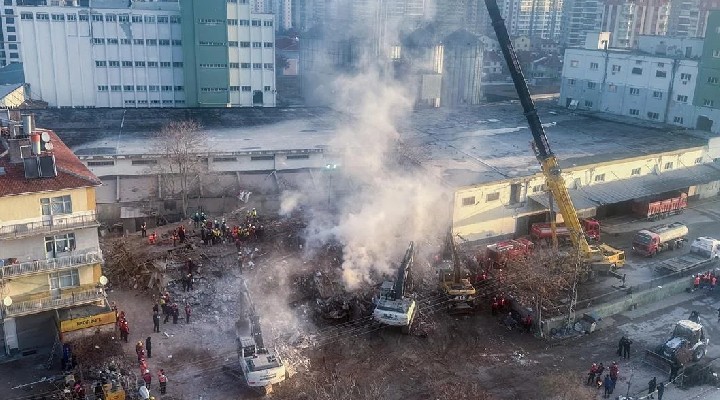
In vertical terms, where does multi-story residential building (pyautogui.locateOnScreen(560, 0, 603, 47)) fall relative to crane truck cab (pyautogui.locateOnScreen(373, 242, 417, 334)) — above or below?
above

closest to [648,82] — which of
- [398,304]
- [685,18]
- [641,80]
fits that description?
[641,80]

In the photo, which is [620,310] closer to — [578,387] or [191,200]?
[578,387]

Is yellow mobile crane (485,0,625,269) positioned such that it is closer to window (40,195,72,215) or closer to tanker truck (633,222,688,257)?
tanker truck (633,222,688,257)

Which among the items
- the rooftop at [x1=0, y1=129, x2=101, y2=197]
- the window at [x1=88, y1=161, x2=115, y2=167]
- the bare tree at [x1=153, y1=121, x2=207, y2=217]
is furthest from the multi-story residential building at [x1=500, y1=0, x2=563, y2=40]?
the rooftop at [x1=0, y1=129, x2=101, y2=197]

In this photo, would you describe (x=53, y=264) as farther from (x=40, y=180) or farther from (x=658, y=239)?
(x=658, y=239)

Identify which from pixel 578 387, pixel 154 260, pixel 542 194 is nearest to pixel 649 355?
pixel 578 387

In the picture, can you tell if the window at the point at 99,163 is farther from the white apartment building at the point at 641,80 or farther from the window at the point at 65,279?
the white apartment building at the point at 641,80
